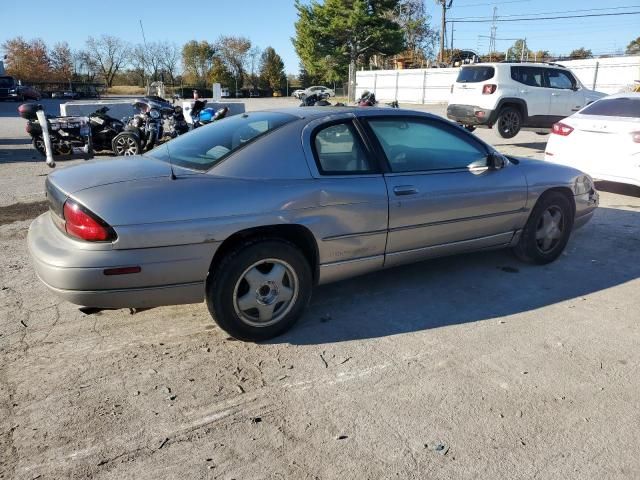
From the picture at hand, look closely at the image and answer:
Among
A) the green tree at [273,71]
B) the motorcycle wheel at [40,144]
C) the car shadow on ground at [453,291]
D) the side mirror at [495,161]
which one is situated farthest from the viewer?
the green tree at [273,71]

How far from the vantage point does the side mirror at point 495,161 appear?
166 inches

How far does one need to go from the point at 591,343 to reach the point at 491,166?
5.17ft

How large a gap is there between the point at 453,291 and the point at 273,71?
75.5 meters

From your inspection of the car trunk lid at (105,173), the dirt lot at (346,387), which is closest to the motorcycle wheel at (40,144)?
the dirt lot at (346,387)

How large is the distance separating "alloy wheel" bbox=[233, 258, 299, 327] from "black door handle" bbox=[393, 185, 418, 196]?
97 centimetres

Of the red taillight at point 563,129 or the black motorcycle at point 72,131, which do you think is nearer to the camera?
the red taillight at point 563,129

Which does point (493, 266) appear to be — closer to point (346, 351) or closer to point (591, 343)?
point (591, 343)

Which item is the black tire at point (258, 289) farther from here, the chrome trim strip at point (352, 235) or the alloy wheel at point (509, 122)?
the alloy wheel at point (509, 122)

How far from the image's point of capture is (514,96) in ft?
40.8

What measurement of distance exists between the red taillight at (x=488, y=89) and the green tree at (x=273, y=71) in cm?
6480

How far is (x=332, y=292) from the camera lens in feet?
13.6

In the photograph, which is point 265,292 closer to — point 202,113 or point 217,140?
point 217,140

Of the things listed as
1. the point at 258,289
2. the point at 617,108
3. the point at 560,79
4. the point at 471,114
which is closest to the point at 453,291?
the point at 258,289

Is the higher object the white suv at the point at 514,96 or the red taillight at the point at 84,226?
the white suv at the point at 514,96
